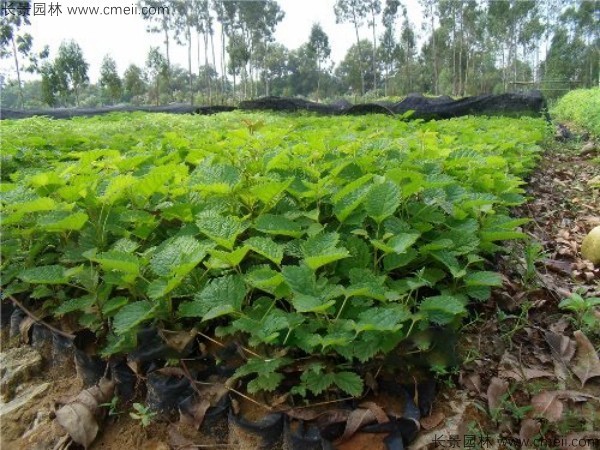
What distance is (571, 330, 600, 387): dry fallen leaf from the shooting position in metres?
1.42

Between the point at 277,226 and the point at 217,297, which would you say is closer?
the point at 217,297

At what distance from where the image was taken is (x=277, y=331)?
1133 millimetres

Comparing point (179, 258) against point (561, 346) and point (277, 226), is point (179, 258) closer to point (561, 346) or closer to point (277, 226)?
point (277, 226)

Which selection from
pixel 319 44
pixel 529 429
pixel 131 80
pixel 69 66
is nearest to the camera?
pixel 529 429

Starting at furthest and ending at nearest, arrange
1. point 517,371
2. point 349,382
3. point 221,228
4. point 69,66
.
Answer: point 69,66 < point 517,371 < point 221,228 < point 349,382

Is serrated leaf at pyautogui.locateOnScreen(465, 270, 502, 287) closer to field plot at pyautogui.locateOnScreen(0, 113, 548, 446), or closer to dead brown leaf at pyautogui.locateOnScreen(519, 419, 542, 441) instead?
field plot at pyautogui.locateOnScreen(0, 113, 548, 446)

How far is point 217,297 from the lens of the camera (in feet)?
3.88

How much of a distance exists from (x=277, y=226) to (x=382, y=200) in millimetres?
350

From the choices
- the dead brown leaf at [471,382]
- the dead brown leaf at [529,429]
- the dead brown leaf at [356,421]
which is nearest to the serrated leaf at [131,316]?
the dead brown leaf at [356,421]

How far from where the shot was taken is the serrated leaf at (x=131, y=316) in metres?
1.16

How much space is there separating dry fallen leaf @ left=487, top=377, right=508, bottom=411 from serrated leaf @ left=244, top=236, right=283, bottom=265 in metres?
0.73

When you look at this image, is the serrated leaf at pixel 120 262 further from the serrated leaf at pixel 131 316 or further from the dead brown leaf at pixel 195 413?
the dead brown leaf at pixel 195 413

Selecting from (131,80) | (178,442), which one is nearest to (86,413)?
(178,442)

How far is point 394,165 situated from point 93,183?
1.23 m
